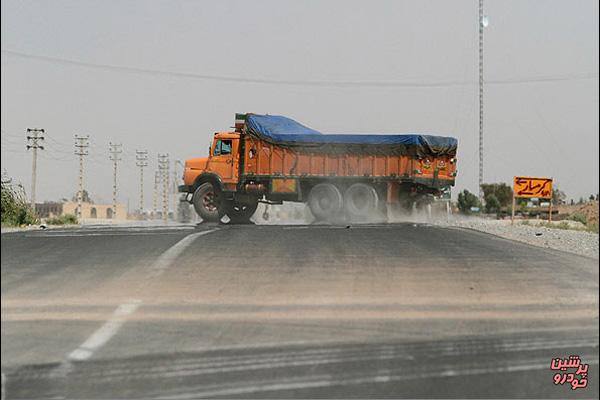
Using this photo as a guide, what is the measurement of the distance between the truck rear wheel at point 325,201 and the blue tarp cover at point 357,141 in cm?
128

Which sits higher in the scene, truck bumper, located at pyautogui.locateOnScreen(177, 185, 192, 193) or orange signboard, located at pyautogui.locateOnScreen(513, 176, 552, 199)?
truck bumper, located at pyautogui.locateOnScreen(177, 185, 192, 193)

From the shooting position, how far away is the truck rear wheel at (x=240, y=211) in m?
25.6

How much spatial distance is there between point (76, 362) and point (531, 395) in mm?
4280

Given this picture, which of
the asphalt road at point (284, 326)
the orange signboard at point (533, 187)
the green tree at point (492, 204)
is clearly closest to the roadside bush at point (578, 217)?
the orange signboard at point (533, 187)

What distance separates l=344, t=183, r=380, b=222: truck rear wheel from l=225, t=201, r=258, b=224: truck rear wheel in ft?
10.0

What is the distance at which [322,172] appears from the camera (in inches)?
978

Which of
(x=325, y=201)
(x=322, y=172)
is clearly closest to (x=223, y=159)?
(x=322, y=172)

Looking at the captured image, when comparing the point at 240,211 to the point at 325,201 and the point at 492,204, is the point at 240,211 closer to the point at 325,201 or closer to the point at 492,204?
the point at 325,201

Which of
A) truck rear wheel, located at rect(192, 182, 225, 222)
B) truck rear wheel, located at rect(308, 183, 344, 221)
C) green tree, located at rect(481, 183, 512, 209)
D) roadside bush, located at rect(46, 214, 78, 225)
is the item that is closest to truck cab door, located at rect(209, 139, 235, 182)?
truck rear wheel, located at rect(192, 182, 225, 222)

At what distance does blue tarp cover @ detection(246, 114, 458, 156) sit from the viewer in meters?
24.2

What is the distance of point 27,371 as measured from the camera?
Result: 7141mm

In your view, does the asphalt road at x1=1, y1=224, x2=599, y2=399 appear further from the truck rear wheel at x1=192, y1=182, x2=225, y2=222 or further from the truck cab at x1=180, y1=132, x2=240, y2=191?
the truck cab at x1=180, y1=132, x2=240, y2=191

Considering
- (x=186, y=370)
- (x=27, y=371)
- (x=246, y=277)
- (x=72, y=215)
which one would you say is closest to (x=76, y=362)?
(x=27, y=371)

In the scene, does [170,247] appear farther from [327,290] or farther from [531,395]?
[531,395]
